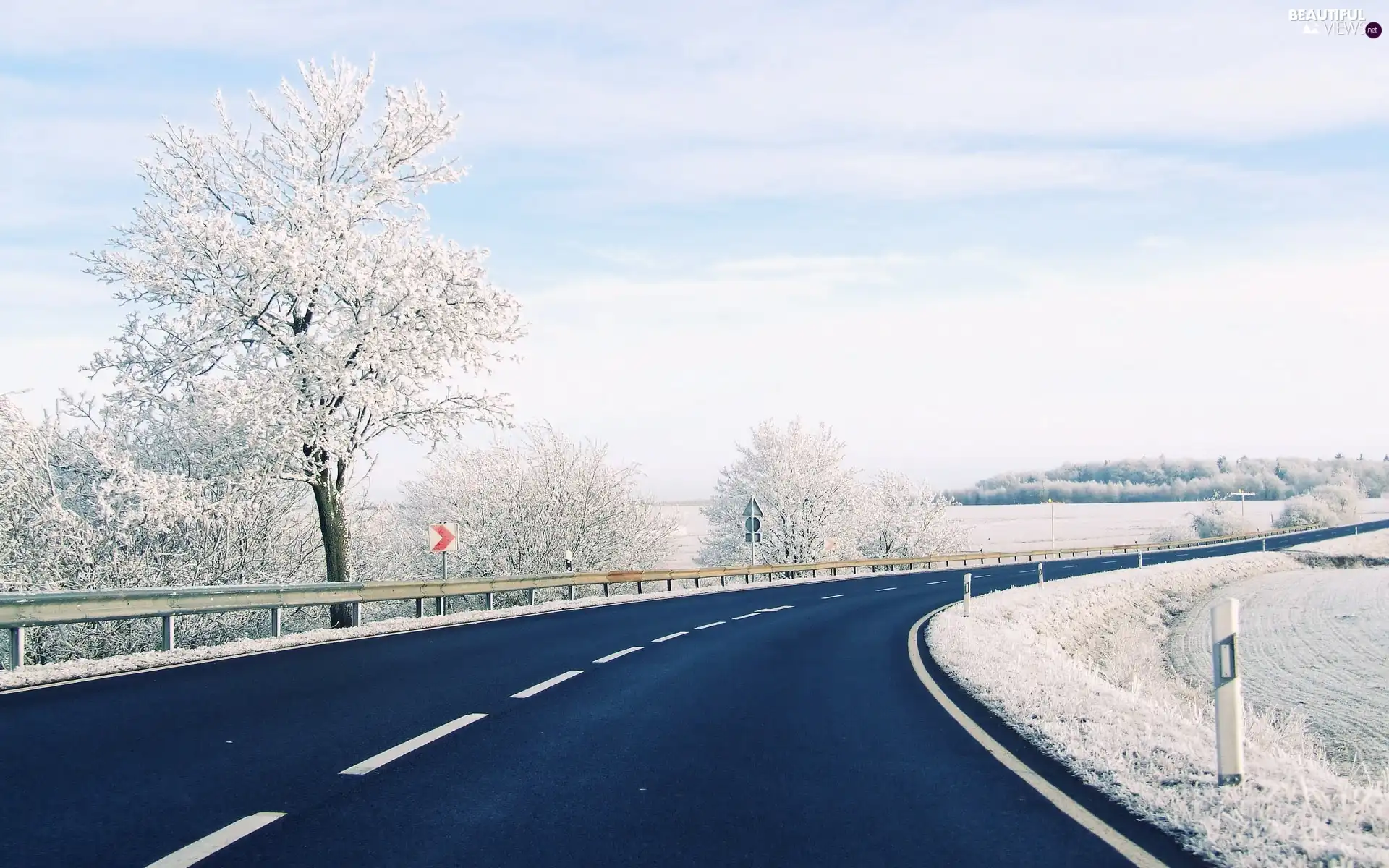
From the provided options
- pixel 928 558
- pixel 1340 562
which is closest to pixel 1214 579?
pixel 928 558

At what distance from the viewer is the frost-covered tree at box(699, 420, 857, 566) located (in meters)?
62.4

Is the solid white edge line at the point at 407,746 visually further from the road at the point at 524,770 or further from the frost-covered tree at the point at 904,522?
the frost-covered tree at the point at 904,522

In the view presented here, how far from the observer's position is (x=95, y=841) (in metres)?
4.71

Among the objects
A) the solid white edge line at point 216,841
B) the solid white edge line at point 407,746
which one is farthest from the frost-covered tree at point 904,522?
the solid white edge line at point 216,841

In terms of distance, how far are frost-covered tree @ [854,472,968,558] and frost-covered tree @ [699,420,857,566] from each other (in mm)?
11343

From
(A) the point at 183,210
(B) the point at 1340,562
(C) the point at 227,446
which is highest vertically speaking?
(A) the point at 183,210

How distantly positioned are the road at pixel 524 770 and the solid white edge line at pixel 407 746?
1.5 inches

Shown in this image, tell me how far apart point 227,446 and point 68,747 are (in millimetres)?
15775

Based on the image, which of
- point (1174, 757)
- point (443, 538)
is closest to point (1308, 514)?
point (443, 538)

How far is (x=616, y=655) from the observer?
13172 millimetres

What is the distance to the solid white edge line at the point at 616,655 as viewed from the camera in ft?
40.9

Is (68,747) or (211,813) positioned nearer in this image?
(211,813)

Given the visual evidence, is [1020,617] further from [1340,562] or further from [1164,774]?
[1340,562]

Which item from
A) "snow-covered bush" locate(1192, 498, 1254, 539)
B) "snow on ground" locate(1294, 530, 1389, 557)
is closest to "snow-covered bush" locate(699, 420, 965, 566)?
"snow on ground" locate(1294, 530, 1389, 557)
